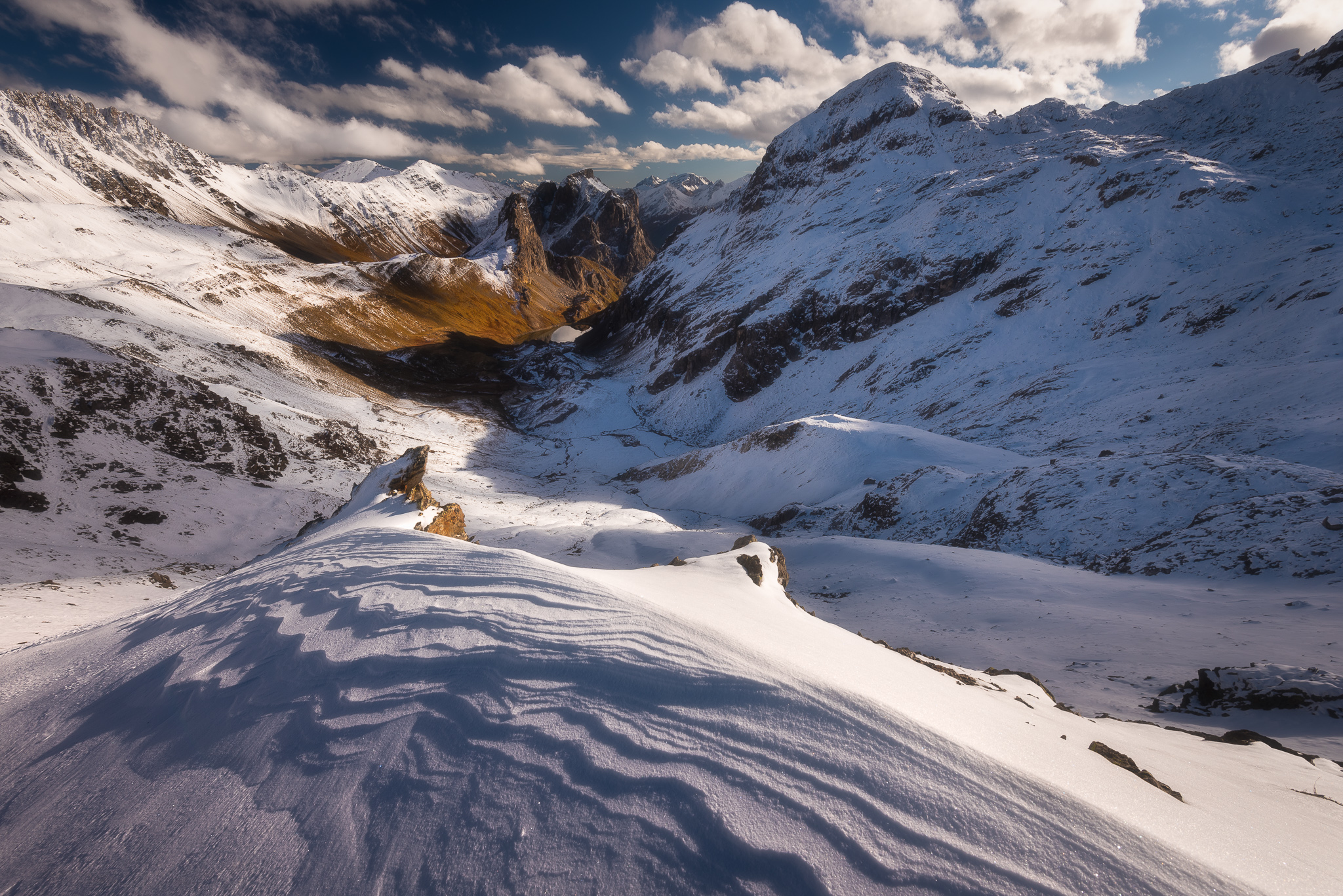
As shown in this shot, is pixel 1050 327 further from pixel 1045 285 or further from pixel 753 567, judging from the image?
pixel 753 567

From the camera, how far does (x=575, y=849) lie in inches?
74.7

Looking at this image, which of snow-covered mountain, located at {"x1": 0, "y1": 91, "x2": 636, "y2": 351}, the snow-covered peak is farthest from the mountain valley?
the snow-covered peak

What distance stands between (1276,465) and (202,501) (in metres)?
30.9

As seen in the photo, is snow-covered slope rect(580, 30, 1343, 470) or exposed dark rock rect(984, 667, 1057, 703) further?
snow-covered slope rect(580, 30, 1343, 470)

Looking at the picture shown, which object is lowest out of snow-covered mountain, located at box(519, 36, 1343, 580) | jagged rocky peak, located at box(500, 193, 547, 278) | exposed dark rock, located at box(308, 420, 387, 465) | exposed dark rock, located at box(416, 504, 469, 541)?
exposed dark rock, located at box(308, 420, 387, 465)

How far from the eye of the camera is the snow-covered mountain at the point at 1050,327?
1169 cm

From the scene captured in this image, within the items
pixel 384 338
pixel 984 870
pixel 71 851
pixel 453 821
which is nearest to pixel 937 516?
pixel 984 870

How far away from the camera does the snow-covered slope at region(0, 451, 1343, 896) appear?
1.87m

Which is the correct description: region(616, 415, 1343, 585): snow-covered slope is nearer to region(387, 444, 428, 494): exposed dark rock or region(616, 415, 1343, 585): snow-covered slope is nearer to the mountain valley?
the mountain valley

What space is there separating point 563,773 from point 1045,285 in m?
39.8

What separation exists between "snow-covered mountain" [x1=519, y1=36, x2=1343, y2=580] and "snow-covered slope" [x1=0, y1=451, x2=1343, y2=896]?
10.1 m

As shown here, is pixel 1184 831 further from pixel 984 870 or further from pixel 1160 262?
pixel 1160 262

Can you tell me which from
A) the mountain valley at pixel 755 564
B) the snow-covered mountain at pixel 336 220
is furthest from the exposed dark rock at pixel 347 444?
the snow-covered mountain at pixel 336 220

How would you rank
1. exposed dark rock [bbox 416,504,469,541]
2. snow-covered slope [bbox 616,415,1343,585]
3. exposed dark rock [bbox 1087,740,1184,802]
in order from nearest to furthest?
exposed dark rock [bbox 1087,740,1184,802] < exposed dark rock [bbox 416,504,469,541] < snow-covered slope [bbox 616,415,1343,585]
